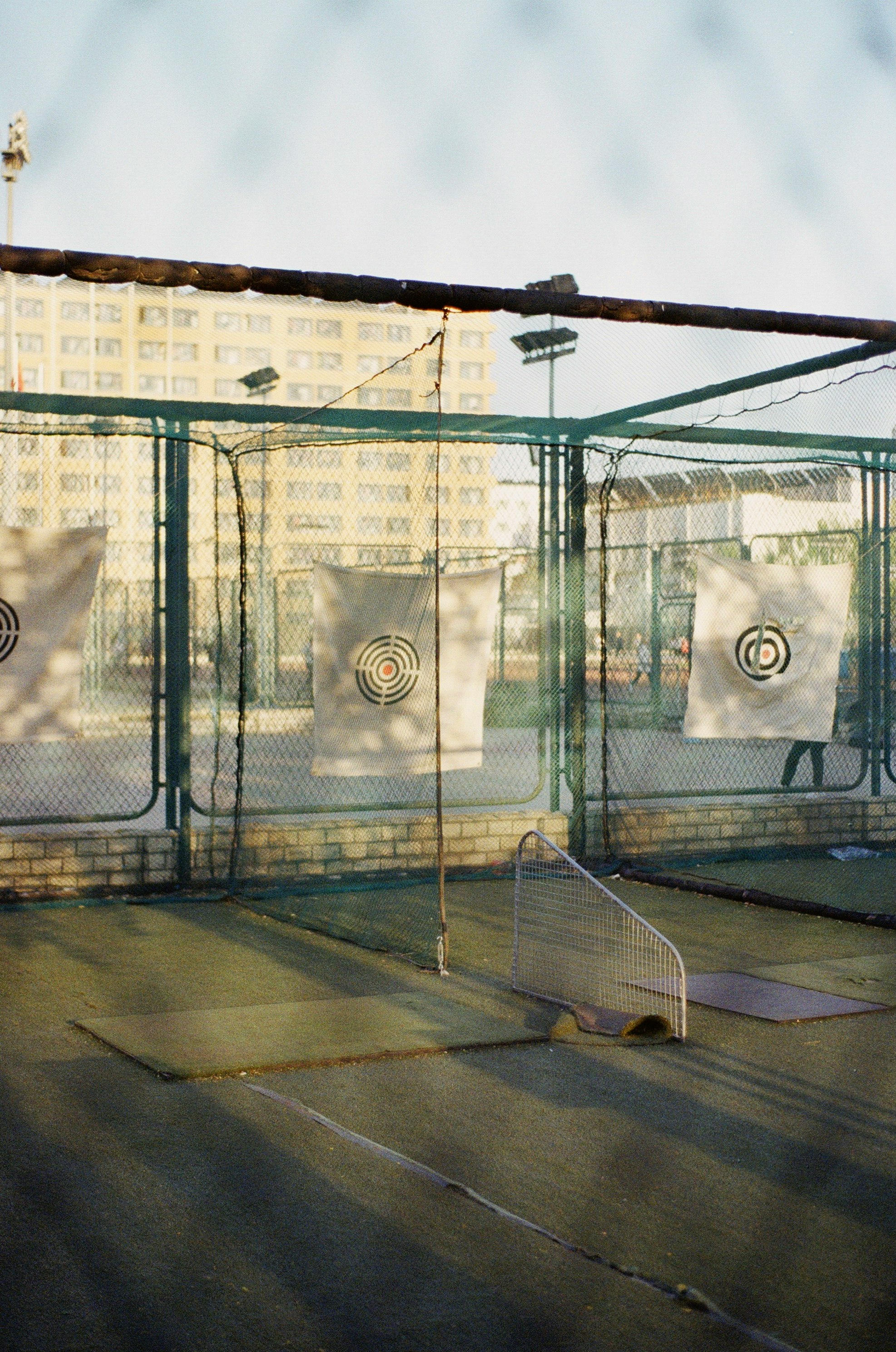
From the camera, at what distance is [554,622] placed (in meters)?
10.2

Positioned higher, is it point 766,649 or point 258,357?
point 258,357

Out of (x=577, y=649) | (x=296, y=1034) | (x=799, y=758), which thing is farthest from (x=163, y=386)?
(x=296, y=1034)

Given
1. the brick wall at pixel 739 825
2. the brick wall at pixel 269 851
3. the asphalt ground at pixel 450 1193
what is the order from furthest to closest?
the brick wall at pixel 739 825 → the brick wall at pixel 269 851 → the asphalt ground at pixel 450 1193

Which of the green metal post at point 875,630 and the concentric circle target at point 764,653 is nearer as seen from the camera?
the concentric circle target at point 764,653

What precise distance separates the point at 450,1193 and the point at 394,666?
4.82m

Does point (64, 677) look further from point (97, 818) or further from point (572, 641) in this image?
point (572, 641)

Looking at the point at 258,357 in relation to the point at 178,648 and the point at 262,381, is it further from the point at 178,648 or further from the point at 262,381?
the point at 178,648

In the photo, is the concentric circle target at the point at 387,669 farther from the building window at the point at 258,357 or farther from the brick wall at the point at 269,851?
the building window at the point at 258,357

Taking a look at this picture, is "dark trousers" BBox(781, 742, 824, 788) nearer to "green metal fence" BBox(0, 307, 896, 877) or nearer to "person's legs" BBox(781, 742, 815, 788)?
"person's legs" BBox(781, 742, 815, 788)

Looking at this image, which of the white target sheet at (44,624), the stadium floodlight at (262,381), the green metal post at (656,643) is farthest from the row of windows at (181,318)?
the white target sheet at (44,624)

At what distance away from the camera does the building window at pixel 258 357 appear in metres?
104

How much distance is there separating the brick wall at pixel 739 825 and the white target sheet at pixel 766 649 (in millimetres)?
847

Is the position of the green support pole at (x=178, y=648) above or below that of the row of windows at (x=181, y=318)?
below

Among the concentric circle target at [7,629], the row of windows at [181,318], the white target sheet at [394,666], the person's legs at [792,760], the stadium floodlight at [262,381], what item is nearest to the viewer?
the concentric circle target at [7,629]
